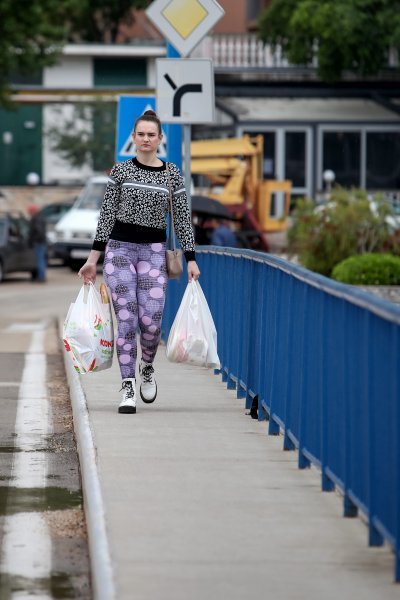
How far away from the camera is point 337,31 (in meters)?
50.1

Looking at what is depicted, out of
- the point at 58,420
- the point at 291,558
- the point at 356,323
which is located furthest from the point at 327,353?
the point at 58,420

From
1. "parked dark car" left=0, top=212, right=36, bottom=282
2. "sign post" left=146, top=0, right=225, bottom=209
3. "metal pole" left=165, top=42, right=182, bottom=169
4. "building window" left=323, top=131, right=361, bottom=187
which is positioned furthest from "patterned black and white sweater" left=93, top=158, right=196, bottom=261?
"building window" left=323, top=131, right=361, bottom=187

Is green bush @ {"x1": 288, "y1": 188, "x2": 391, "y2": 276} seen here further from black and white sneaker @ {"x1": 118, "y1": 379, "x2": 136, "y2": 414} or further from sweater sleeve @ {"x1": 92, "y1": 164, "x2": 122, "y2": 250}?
sweater sleeve @ {"x1": 92, "y1": 164, "x2": 122, "y2": 250}

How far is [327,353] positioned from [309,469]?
43.3 inches

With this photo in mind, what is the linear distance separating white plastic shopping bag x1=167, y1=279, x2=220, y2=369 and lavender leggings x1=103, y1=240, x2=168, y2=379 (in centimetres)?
20

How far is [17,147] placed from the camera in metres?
60.2

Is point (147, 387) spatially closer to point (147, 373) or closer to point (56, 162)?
point (147, 373)

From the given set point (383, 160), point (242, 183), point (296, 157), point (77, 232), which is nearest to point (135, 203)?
point (77, 232)

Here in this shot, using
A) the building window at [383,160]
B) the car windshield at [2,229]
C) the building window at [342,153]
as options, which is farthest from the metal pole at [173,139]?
the building window at [383,160]

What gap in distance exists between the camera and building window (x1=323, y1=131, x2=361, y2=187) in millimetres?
54812

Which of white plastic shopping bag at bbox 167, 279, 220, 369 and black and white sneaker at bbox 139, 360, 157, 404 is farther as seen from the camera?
black and white sneaker at bbox 139, 360, 157, 404

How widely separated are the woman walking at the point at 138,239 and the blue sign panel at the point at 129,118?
7379mm

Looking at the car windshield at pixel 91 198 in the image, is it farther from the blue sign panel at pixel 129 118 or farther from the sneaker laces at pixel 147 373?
the sneaker laces at pixel 147 373

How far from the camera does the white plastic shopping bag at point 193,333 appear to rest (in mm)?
9758
